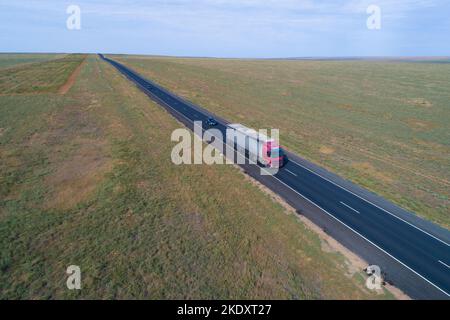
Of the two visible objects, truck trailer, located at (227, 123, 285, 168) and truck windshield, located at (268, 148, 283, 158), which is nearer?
truck windshield, located at (268, 148, 283, 158)

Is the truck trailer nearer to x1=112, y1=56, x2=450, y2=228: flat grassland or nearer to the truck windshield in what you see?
the truck windshield

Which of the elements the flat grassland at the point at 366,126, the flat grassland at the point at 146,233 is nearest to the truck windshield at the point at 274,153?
the flat grassland at the point at 146,233

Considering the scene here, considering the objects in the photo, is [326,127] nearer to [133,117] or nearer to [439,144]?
[439,144]

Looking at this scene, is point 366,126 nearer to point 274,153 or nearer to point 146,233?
point 274,153

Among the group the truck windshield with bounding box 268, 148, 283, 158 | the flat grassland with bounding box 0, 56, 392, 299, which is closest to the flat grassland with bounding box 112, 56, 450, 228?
the truck windshield with bounding box 268, 148, 283, 158

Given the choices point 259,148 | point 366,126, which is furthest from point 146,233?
point 366,126

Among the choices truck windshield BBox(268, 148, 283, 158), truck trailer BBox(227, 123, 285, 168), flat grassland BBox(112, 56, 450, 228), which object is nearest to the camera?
flat grassland BBox(112, 56, 450, 228)

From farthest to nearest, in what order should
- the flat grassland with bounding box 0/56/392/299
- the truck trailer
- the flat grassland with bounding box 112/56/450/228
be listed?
the truck trailer, the flat grassland with bounding box 112/56/450/228, the flat grassland with bounding box 0/56/392/299
